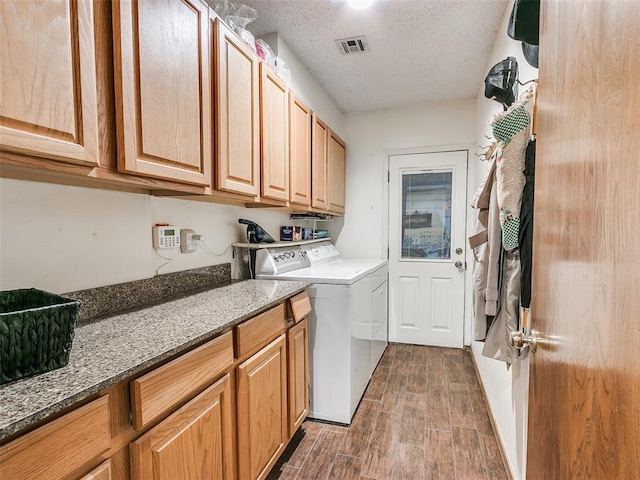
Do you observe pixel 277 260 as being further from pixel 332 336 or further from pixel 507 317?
pixel 507 317

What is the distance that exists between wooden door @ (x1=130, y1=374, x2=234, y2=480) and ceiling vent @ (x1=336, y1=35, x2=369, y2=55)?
7.41ft

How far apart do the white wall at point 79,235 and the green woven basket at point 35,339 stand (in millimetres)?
451

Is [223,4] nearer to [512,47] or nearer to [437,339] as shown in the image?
[512,47]

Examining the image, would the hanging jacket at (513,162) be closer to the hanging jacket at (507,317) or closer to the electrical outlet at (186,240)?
the hanging jacket at (507,317)

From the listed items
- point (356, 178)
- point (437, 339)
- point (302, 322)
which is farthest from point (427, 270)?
point (302, 322)

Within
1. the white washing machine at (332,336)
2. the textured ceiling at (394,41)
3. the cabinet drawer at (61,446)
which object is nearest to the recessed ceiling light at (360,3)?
the textured ceiling at (394,41)

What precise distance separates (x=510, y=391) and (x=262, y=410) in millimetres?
1215

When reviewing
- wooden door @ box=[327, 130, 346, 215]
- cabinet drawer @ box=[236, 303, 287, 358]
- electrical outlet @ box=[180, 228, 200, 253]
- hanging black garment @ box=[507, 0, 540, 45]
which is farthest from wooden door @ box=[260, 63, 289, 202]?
hanging black garment @ box=[507, 0, 540, 45]

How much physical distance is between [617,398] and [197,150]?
1405mm

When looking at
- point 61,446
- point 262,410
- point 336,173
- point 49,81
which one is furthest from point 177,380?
point 336,173

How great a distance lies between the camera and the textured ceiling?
1.97 meters

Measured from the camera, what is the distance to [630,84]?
0.47 m

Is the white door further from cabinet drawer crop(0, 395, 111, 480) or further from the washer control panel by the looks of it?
cabinet drawer crop(0, 395, 111, 480)

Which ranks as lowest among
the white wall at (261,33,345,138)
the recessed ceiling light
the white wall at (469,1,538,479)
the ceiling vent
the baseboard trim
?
the baseboard trim
